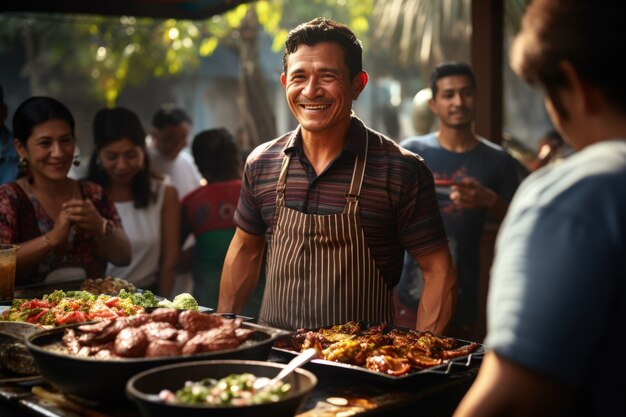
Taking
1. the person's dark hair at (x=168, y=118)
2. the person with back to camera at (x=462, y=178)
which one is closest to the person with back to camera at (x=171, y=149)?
the person's dark hair at (x=168, y=118)

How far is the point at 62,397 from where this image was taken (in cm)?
255

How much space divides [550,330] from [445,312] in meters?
2.18

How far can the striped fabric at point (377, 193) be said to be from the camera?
3.64m

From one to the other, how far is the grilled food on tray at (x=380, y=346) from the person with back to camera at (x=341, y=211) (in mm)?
444

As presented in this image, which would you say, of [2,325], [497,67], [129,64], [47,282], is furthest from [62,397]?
[129,64]

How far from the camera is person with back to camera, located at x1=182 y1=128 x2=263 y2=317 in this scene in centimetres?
573

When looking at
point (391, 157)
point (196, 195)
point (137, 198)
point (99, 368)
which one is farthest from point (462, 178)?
point (99, 368)

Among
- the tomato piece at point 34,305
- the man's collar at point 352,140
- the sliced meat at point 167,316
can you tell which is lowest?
the tomato piece at point 34,305

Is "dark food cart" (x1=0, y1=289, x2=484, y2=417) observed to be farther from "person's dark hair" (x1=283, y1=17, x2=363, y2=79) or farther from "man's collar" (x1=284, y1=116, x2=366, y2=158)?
"person's dark hair" (x1=283, y1=17, x2=363, y2=79)

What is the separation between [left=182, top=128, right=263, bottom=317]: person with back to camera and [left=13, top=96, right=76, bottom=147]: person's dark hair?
1.29 meters

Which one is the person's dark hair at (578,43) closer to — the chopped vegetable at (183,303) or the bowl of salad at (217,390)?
the bowl of salad at (217,390)

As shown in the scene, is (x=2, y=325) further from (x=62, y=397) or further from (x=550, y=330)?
(x=550, y=330)

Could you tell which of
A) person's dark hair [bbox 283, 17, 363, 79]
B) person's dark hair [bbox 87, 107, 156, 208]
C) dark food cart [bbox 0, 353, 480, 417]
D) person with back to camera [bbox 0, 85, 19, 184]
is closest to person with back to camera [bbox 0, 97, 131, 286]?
person with back to camera [bbox 0, 85, 19, 184]

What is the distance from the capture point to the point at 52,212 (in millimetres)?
4773
